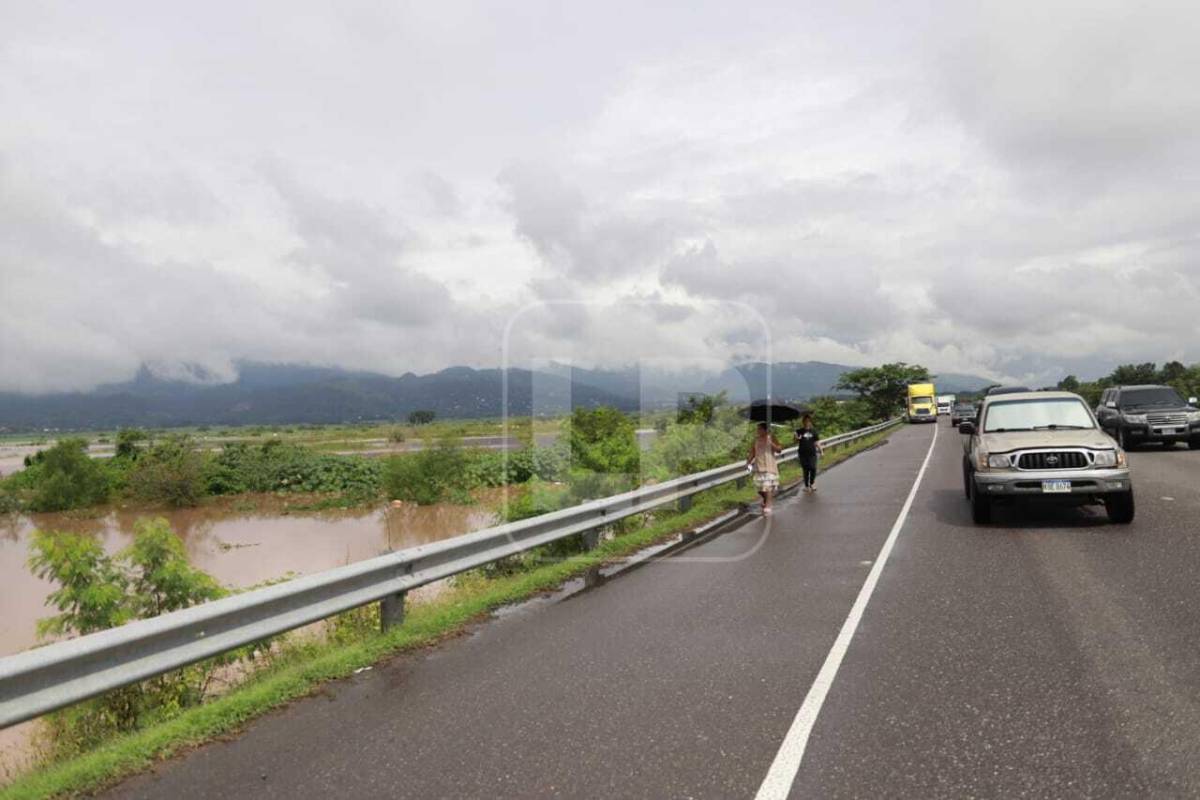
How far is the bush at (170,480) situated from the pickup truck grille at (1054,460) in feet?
127

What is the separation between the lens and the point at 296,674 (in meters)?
6.30

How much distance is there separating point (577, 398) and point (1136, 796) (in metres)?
12.8

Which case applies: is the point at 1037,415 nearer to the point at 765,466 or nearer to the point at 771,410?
the point at 765,466

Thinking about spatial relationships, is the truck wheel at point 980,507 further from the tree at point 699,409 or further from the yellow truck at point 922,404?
the yellow truck at point 922,404

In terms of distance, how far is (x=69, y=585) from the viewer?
8.34m

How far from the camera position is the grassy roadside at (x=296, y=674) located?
181 inches

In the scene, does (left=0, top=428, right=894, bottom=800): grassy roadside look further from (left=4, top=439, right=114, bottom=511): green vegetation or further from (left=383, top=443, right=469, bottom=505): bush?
(left=4, top=439, right=114, bottom=511): green vegetation

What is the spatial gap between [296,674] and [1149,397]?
2817 cm

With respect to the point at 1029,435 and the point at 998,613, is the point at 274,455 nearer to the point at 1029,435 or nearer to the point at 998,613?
the point at 1029,435

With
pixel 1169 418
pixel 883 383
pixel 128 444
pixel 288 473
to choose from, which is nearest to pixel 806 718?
pixel 1169 418

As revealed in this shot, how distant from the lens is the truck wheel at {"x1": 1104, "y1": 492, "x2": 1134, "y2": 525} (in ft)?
38.8

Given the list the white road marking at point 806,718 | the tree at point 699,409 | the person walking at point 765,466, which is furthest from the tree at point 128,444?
the white road marking at point 806,718

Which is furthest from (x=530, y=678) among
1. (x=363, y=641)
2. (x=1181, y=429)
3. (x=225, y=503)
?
(x=225, y=503)

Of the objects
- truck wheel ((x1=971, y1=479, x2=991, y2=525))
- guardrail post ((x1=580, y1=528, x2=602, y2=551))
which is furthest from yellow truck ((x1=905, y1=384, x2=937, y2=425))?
guardrail post ((x1=580, y1=528, x2=602, y2=551))
